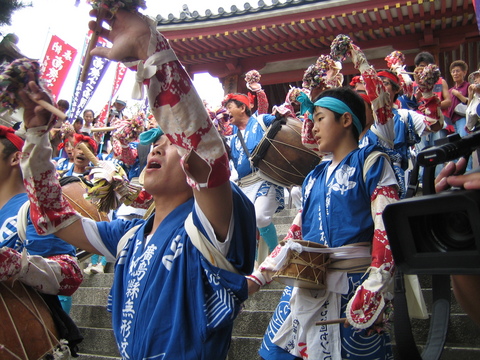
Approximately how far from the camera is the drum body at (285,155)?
15.7 ft

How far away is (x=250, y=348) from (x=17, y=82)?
8.46 feet

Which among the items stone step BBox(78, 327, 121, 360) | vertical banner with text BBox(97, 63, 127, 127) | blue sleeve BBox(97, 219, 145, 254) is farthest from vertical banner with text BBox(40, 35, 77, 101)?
blue sleeve BBox(97, 219, 145, 254)

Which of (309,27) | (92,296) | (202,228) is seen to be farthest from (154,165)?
(309,27)

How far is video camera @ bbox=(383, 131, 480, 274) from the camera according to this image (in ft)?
4.38

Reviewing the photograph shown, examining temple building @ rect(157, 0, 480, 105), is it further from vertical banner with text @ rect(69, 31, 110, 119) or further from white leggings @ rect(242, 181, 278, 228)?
white leggings @ rect(242, 181, 278, 228)

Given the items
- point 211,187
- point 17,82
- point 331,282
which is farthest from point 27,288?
point 331,282

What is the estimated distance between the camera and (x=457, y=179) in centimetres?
138

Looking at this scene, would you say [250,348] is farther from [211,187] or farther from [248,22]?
[248,22]

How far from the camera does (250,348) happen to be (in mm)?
3771

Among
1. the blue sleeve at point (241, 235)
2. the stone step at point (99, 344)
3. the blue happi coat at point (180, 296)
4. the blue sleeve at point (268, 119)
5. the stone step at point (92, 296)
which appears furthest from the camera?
the blue sleeve at point (268, 119)

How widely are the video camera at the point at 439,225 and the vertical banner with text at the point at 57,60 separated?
387 inches

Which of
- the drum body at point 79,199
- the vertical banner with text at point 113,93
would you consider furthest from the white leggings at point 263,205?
the vertical banner with text at point 113,93

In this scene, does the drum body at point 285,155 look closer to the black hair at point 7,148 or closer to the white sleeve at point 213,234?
the black hair at point 7,148

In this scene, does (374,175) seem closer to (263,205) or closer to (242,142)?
(263,205)
